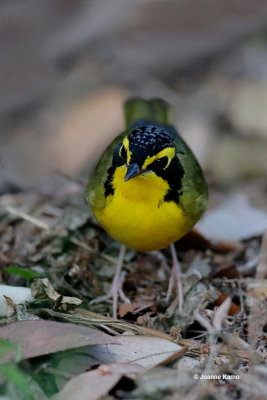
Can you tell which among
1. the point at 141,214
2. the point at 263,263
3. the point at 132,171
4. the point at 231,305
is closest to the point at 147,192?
the point at 141,214

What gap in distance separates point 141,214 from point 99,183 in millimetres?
507

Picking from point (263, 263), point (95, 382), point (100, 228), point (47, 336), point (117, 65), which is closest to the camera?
point (95, 382)

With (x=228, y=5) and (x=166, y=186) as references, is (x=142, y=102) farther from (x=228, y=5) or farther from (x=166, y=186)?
(x=228, y=5)

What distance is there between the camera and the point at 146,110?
6.89 m

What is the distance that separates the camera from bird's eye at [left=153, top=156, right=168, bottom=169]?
204 inches

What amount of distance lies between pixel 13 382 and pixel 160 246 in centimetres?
250

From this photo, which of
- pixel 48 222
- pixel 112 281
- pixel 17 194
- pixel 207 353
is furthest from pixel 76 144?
pixel 207 353

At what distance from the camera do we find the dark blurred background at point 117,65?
9219mm

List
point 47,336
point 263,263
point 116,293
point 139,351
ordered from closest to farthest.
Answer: point 47,336, point 139,351, point 116,293, point 263,263

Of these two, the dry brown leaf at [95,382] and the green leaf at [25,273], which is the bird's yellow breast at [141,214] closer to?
the green leaf at [25,273]

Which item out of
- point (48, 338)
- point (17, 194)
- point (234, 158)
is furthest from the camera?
point (234, 158)

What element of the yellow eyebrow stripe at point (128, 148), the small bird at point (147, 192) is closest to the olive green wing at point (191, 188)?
the small bird at point (147, 192)

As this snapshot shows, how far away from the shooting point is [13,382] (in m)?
3.55

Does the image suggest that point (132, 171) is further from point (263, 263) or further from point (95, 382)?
point (263, 263)
